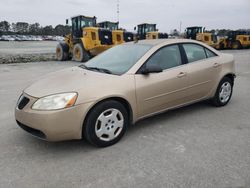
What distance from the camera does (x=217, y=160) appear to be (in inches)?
120

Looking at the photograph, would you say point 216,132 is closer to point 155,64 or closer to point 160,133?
point 160,133

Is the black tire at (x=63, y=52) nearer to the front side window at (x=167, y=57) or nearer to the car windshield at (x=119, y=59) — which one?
the car windshield at (x=119, y=59)

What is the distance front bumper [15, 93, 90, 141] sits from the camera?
9.96 feet

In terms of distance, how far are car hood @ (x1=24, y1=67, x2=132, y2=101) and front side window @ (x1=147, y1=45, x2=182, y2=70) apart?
2.35ft

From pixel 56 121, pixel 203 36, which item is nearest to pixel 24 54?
pixel 203 36

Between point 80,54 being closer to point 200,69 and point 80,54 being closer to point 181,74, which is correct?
point 200,69

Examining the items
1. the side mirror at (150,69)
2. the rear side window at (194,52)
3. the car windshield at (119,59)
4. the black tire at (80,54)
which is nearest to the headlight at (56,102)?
the car windshield at (119,59)

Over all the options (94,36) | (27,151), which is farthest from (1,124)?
(94,36)

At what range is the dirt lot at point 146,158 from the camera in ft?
8.79

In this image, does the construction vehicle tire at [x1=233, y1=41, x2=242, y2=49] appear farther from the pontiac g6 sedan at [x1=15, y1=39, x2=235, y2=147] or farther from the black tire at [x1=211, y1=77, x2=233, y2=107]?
the pontiac g6 sedan at [x1=15, y1=39, x2=235, y2=147]

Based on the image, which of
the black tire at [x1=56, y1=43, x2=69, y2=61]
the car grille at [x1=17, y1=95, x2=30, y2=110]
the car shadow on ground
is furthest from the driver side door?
the black tire at [x1=56, y1=43, x2=69, y2=61]

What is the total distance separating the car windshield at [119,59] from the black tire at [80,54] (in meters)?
10.5

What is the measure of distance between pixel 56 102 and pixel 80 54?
12.5 metres

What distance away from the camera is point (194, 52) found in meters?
4.64
